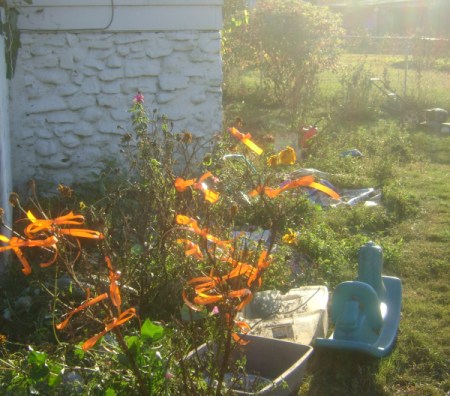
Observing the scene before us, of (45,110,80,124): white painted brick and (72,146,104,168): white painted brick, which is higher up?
A: (45,110,80,124): white painted brick

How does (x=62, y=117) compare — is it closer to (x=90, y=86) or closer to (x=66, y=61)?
(x=90, y=86)

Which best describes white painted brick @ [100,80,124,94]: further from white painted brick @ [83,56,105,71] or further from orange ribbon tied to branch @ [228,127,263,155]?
orange ribbon tied to branch @ [228,127,263,155]

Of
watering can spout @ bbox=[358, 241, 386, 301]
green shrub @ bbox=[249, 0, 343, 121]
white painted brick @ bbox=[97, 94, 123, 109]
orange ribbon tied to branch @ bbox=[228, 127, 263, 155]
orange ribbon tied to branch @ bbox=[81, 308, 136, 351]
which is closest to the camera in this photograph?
orange ribbon tied to branch @ bbox=[81, 308, 136, 351]

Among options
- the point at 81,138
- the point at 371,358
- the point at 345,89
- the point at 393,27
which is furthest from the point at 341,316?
the point at 393,27

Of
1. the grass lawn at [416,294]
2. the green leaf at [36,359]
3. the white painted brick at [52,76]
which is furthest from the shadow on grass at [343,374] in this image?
the white painted brick at [52,76]

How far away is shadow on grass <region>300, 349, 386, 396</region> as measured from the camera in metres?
3.74

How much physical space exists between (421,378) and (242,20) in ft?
24.3

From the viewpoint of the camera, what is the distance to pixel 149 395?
2.71 m

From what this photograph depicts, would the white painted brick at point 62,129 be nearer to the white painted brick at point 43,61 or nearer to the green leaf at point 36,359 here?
the white painted brick at point 43,61

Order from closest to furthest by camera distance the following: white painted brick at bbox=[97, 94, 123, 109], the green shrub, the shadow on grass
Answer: the shadow on grass < white painted brick at bbox=[97, 94, 123, 109] < the green shrub

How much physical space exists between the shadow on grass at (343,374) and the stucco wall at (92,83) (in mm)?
3631

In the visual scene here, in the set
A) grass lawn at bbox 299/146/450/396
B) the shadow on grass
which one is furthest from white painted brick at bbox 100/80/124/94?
the shadow on grass

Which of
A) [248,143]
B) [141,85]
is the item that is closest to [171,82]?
[141,85]

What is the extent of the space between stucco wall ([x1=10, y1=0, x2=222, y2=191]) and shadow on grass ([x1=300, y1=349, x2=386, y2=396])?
3.63m
